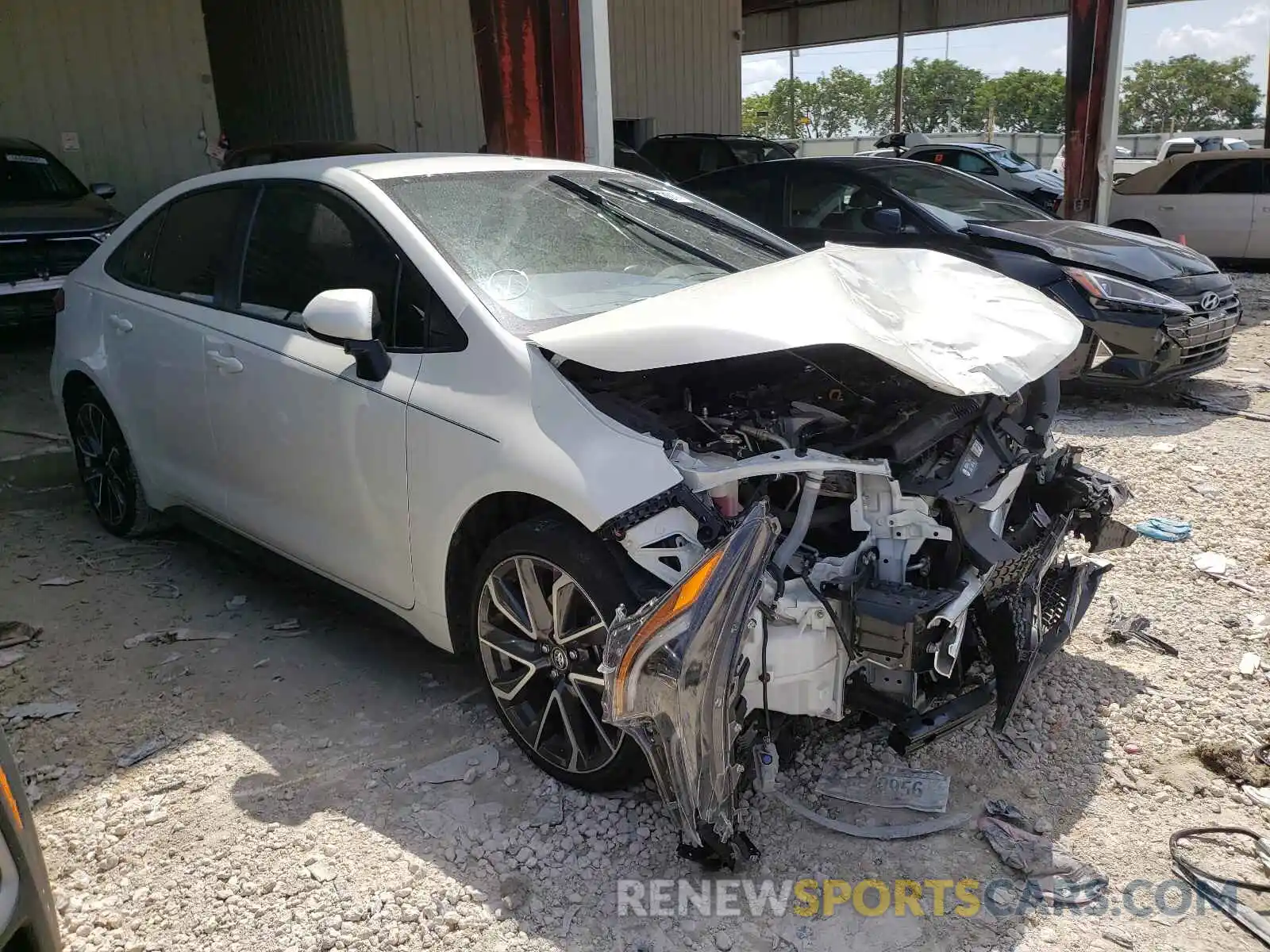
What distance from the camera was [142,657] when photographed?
377 centimetres

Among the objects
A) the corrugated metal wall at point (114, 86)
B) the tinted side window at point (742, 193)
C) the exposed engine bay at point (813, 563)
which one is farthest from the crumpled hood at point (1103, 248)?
the corrugated metal wall at point (114, 86)

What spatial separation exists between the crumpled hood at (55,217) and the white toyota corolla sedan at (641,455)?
5365mm

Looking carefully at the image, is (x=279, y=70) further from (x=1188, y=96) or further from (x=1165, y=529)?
(x=1188, y=96)

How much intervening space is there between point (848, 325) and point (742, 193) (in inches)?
229

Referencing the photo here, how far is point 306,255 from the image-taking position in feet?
11.5

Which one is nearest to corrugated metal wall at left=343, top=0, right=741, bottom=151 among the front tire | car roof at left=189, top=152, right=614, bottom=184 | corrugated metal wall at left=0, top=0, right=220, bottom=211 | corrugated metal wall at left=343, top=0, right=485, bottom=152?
corrugated metal wall at left=343, top=0, right=485, bottom=152

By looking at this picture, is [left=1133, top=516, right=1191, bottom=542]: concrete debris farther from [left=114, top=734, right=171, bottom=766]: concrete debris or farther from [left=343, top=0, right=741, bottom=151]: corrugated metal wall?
[left=343, top=0, right=741, bottom=151]: corrugated metal wall

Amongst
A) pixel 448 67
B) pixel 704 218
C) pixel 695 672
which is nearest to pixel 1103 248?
pixel 704 218

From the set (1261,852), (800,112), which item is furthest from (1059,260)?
(800,112)

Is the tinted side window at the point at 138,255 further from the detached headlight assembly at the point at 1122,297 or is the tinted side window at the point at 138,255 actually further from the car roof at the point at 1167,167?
the car roof at the point at 1167,167

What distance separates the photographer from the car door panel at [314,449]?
10.1 feet

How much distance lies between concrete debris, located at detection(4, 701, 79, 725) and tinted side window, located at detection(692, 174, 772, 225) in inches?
225

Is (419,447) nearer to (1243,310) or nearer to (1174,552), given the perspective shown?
(1174,552)

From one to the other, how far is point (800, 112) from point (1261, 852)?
87.4 meters
